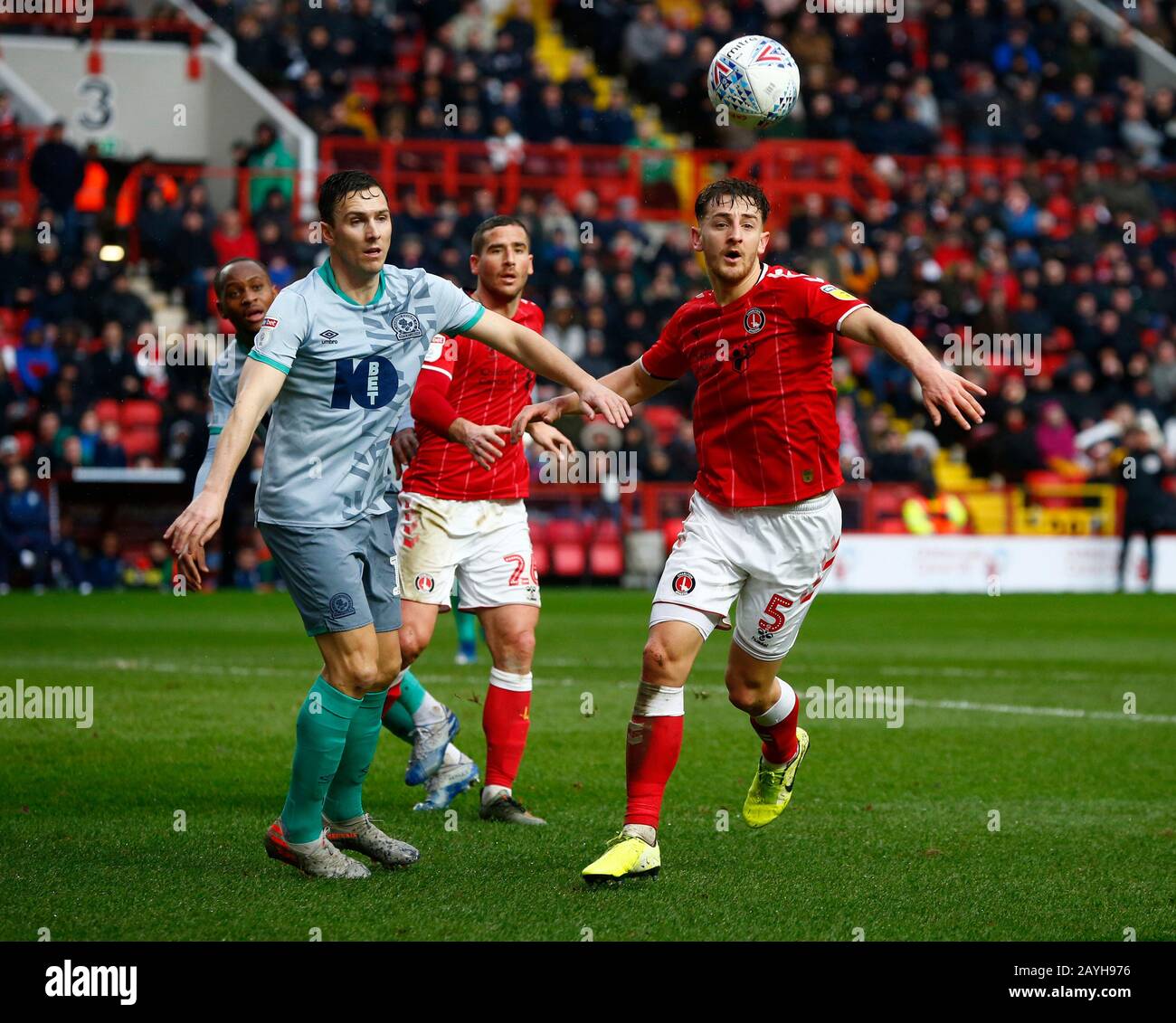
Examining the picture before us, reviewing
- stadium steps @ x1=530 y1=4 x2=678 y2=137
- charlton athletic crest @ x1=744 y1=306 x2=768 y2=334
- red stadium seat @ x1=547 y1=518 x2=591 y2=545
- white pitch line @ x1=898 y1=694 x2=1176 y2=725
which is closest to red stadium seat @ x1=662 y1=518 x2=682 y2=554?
red stadium seat @ x1=547 y1=518 x2=591 y2=545

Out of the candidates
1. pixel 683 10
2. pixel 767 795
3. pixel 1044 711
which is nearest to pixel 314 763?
pixel 767 795

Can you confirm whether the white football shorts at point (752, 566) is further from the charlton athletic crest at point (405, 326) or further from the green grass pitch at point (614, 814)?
the charlton athletic crest at point (405, 326)

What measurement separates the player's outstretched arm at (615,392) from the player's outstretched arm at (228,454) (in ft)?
3.40

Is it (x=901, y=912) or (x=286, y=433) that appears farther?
(x=286, y=433)

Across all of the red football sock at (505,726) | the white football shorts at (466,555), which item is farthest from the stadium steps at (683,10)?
the red football sock at (505,726)

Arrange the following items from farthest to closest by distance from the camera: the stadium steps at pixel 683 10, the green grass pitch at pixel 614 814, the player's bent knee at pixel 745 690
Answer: the stadium steps at pixel 683 10 → the player's bent knee at pixel 745 690 → the green grass pitch at pixel 614 814

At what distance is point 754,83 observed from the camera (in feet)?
23.7

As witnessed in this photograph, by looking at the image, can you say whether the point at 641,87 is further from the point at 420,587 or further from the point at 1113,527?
the point at 420,587

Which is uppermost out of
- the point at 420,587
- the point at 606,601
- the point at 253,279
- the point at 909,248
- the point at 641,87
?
the point at 641,87

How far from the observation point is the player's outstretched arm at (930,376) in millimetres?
5484

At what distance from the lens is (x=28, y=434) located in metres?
21.0
